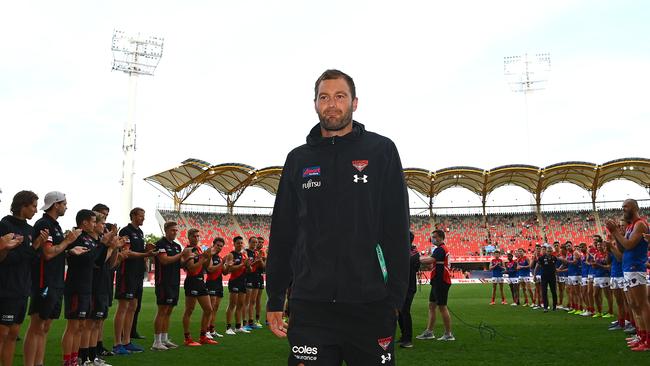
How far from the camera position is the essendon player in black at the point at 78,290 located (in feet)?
24.5

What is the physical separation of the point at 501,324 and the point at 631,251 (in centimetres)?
549

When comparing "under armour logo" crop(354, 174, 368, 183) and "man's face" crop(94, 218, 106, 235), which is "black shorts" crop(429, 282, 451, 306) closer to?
"man's face" crop(94, 218, 106, 235)

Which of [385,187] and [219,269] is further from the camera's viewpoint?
[219,269]

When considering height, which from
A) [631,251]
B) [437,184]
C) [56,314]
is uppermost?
[437,184]

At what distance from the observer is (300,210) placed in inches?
119

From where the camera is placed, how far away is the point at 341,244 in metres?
2.79

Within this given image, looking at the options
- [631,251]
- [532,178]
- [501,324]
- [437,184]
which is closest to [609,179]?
[532,178]

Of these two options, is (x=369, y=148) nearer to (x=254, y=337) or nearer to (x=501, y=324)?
(x=254, y=337)

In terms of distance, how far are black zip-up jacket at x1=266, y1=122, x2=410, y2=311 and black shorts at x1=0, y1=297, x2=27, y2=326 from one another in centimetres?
477

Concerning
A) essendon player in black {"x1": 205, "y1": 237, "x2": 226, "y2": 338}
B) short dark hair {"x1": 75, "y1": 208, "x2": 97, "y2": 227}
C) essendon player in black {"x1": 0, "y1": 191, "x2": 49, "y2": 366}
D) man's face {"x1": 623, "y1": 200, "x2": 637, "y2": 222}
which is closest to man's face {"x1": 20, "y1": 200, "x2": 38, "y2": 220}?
essendon player in black {"x1": 0, "y1": 191, "x2": 49, "y2": 366}

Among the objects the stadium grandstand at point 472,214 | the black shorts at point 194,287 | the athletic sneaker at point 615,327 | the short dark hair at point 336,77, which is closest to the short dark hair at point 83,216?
the black shorts at point 194,287

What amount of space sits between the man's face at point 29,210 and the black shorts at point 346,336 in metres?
5.13

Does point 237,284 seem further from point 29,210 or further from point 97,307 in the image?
point 29,210

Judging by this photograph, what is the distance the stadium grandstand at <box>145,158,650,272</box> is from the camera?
53.5 meters
